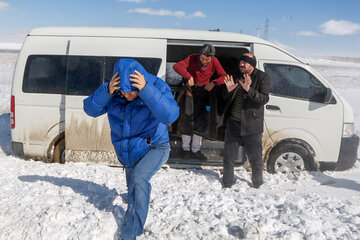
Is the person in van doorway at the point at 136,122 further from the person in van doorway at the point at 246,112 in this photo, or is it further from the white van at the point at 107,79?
the white van at the point at 107,79

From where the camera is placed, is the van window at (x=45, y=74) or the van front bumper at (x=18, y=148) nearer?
the van window at (x=45, y=74)

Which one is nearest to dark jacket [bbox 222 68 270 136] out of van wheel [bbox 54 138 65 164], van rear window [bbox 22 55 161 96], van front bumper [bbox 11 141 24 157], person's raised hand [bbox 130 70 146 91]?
van rear window [bbox 22 55 161 96]

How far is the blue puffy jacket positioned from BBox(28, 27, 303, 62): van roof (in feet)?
8.35

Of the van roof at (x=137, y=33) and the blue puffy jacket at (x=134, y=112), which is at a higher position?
the van roof at (x=137, y=33)

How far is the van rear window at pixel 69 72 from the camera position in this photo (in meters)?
5.07

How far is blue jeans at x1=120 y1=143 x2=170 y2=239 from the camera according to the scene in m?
2.82

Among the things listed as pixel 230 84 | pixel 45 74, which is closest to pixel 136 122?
pixel 230 84

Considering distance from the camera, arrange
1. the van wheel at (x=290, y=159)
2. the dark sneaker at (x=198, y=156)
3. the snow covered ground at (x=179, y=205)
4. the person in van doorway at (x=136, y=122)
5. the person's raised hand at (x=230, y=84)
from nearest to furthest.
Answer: the person in van doorway at (x=136, y=122)
the snow covered ground at (x=179, y=205)
the person's raised hand at (x=230, y=84)
the van wheel at (x=290, y=159)
the dark sneaker at (x=198, y=156)

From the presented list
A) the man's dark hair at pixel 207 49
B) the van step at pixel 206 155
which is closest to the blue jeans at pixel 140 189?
the man's dark hair at pixel 207 49

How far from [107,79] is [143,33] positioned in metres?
0.89

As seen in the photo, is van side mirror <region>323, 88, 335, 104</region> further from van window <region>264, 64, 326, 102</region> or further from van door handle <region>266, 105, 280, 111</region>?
van door handle <region>266, 105, 280, 111</region>

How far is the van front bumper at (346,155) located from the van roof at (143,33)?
1.79 m

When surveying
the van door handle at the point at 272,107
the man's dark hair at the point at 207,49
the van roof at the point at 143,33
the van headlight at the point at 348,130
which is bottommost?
the van headlight at the point at 348,130

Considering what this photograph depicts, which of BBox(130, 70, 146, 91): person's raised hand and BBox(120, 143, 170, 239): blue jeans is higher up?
BBox(130, 70, 146, 91): person's raised hand
